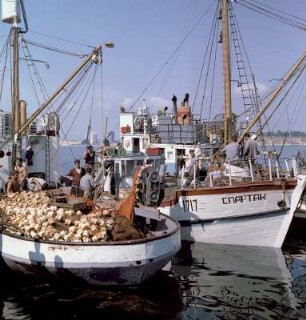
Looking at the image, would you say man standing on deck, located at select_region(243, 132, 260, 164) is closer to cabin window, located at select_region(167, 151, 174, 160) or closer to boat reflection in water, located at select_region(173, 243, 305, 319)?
boat reflection in water, located at select_region(173, 243, 305, 319)

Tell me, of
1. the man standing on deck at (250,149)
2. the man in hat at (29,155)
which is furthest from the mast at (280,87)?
the man in hat at (29,155)

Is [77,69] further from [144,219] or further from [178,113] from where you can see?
[144,219]

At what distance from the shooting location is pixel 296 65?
17094 mm

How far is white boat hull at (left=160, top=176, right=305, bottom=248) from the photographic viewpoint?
49.8 ft

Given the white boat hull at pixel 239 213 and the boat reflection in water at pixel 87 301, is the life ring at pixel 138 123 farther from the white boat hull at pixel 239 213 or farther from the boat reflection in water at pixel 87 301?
the boat reflection in water at pixel 87 301

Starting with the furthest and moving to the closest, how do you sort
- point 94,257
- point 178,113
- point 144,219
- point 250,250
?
1. point 178,113
2. point 250,250
3. point 144,219
4. point 94,257

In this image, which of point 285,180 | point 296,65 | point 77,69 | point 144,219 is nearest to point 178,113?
point 77,69

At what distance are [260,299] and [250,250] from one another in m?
4.88

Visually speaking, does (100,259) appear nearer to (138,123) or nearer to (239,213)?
(239,213)

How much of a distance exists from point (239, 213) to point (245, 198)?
569mm

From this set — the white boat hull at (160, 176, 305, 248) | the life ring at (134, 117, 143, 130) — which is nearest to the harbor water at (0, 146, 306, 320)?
the white boat hull at (160, 176, 305, 248)

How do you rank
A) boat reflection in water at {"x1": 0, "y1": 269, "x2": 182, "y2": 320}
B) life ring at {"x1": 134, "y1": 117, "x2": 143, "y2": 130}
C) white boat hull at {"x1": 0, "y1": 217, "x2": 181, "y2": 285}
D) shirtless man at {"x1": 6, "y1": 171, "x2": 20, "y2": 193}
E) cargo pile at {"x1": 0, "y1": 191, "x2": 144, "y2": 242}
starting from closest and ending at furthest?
boat reflection in water at {"x1": 0, "y1": 269, "x2": 182, "y2": 320} → white boat hull at {"x1": 0, "y1": 217, "x2": 181, "y2": 285} → cargo pile at {"x1": 0, "y1": 191, "x2": 144, "y2": 242} → shirtless man at {"x1": 6, "y1": 171, "x2": 20, "y2": 193} → life ring at {"x1": 134, "y1": 117, "x2": 143, "y2": 130}

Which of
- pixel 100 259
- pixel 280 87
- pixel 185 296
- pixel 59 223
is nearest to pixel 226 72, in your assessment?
pixel 280 87

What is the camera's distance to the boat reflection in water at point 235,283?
31.2ft
